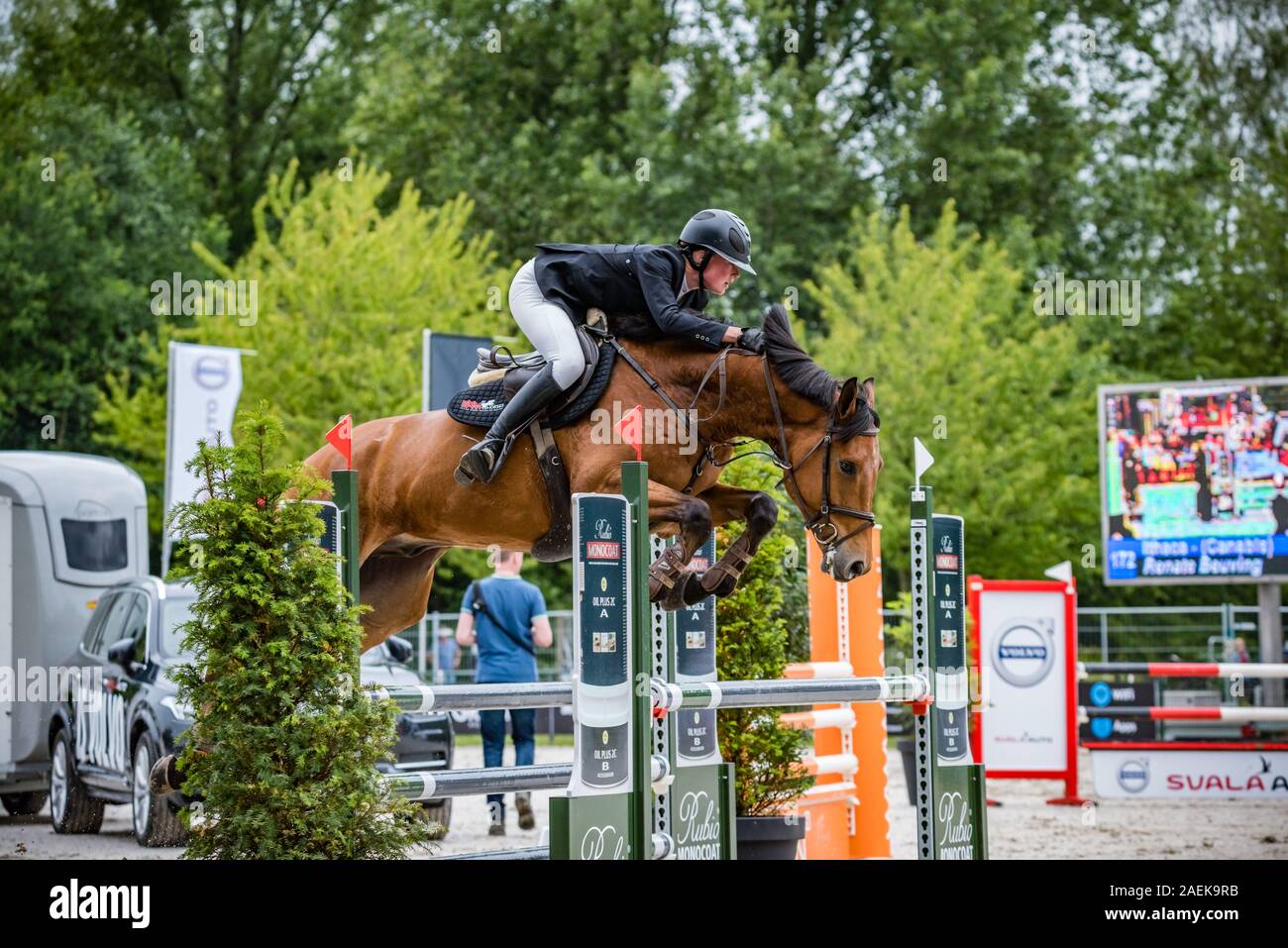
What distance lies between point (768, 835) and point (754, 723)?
616 mm

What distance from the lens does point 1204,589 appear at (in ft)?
90.3

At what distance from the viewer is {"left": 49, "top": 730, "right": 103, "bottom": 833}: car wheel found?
10625 millimetres

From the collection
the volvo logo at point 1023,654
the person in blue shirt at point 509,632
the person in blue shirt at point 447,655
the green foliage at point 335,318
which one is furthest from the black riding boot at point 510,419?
the green foliage at point 335,318

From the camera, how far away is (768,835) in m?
7.33

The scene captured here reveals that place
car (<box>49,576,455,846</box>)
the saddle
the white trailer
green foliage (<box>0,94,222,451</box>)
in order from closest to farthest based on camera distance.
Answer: the saddle
car (<box>49,576,455,846</box>)
the white trailer
green foliage (<box>0,94,222,451</box>)

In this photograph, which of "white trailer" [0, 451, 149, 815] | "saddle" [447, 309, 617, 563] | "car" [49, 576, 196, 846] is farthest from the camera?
"white trailer" [0, 451, 149, 815]

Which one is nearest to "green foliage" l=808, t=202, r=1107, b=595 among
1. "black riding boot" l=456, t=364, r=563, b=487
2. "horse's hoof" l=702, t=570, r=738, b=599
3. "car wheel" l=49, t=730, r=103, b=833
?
"car wheel" l=49, t=730, r=103, b=833

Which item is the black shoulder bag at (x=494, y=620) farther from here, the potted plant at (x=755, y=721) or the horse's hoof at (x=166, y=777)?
the horse's hoof at (x=166, y=777)

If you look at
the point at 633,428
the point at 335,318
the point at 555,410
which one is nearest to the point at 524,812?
the point at 555,410

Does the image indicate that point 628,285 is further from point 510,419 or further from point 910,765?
point 910,765

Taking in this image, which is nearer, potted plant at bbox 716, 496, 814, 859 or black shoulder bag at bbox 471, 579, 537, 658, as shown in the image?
potted plant at bbox 716, 496, 814, 859

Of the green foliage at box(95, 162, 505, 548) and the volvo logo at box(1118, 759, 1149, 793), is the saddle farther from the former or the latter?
the green foliage at box(95, 162, 505, 548)

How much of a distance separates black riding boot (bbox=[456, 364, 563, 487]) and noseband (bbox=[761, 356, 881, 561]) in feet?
2.69
